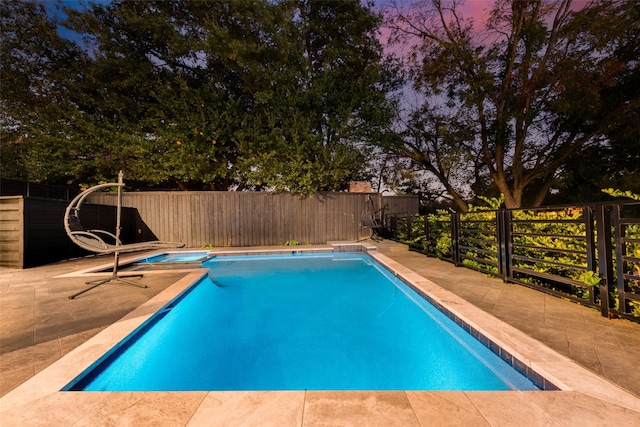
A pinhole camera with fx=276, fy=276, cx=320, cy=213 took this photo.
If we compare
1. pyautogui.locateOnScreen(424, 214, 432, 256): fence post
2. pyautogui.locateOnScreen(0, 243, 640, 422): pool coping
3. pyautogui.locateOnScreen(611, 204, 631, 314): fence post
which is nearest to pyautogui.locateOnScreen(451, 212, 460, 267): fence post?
pyautogui.locateOnScreen(424, 214, 432, 256): fence post

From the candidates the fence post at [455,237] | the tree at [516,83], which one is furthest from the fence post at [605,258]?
the tree at [516,83]

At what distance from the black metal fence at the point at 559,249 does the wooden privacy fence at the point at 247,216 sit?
12.9ft

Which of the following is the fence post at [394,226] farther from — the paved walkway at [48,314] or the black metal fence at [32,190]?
the black metal fence at [32,190]

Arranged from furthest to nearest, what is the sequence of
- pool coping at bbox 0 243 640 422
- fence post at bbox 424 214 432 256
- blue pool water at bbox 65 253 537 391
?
fence post at bbox 424 214 432 256, blue pool water at bbox 65 253 537 391, pool coping at bbox 0 243 640 422

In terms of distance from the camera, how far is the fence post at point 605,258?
2256 millimetres

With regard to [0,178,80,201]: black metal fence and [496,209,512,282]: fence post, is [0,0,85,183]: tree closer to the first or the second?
[0,178,80,201]: black metal fence

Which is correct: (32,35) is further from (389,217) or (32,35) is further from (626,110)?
(626,110)

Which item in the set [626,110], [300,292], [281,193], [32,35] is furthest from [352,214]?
[32,35]

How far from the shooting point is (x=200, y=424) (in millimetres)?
1217

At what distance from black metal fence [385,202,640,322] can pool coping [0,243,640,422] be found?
0.98 m

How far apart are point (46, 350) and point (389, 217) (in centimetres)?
915

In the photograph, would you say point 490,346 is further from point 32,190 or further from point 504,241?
point 32,190

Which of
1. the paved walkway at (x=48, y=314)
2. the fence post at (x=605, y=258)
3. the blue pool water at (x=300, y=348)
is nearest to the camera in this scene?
the paved walkway at (x=48, y=314)

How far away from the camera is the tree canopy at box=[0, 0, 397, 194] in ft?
29.2
